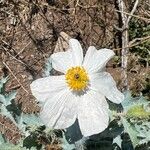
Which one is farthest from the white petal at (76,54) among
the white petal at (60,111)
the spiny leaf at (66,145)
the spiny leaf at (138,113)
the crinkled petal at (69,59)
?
the spiny leaf at (66,145)

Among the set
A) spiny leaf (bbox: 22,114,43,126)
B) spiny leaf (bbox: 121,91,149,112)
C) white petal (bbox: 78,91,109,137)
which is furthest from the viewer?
spiny leaf (bbox: 22,114,43,126)

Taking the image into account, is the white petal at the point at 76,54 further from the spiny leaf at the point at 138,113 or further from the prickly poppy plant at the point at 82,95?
the spiny leaf at the point at 138,113

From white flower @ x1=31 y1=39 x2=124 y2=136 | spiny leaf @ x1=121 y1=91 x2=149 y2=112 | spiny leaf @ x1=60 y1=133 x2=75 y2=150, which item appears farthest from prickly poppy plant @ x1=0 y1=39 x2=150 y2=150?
spiny leaf @ x1=60 y1=133 x2=75 y2=150

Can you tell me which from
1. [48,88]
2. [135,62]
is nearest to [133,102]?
[48,88]

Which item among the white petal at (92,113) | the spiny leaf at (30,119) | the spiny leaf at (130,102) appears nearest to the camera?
the white petal at (92,113)

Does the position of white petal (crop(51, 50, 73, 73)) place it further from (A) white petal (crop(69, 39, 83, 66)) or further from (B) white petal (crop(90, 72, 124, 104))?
(B) white petal (crop(90, 72, 124, 104))

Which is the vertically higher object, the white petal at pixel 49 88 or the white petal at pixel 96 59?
the white petal at pixel 96 59

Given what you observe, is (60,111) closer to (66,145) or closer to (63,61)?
(63,61)

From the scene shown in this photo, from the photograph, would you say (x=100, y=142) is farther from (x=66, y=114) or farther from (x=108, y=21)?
(x=108, y=21)

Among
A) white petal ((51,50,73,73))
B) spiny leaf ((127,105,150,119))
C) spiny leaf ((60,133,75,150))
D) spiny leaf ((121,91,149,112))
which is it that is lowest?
spiny leaf ((60,133,75,150))
